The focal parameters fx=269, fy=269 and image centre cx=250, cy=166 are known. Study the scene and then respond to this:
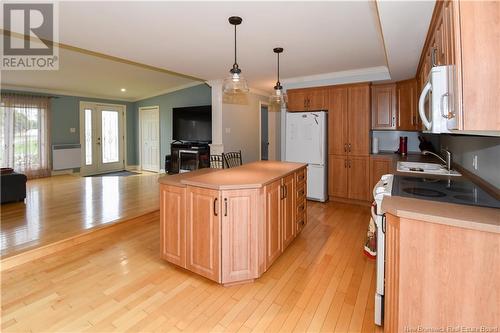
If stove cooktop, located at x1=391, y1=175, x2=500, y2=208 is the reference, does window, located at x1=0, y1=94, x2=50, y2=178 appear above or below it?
above

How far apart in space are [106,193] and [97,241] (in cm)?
221

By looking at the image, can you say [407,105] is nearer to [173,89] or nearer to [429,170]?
[429,170]

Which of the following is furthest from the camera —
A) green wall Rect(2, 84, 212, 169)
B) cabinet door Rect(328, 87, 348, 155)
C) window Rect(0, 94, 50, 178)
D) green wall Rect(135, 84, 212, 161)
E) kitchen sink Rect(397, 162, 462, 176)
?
green wall Rect(2, 84, 212, 169)

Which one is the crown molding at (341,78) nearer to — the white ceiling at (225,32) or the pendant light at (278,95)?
the white ceiling at (225,32)

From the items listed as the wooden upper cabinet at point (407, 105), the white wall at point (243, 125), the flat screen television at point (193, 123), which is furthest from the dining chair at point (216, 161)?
the wooden upper cabinet at point (407, 105)

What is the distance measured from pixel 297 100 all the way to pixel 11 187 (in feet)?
16.5

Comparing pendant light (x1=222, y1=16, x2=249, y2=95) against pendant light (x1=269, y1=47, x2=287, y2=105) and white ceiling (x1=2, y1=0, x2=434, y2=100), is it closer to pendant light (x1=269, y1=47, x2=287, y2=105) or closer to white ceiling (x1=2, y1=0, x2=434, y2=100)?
white ceiling (x1=2, y1=0, x2=434, y2=100)

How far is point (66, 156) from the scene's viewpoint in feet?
24.5

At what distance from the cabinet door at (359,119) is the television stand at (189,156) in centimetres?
338

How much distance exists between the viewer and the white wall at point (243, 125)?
604 cm

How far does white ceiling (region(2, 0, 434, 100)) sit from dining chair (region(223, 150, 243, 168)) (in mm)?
1743

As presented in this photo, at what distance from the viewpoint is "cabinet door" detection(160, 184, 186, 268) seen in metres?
2.39

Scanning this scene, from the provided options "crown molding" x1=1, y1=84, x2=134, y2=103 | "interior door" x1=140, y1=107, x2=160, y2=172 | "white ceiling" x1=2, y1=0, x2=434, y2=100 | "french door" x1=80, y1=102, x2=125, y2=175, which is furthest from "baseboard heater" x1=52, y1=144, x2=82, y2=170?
"white ceiling" x1=2, y1=0, x2=434, y2=100

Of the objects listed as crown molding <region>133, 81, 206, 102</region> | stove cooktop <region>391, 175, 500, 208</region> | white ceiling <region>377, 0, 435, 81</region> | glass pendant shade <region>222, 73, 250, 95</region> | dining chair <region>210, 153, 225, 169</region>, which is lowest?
stove cooktop <region>391, 175, 500, 208</region>
